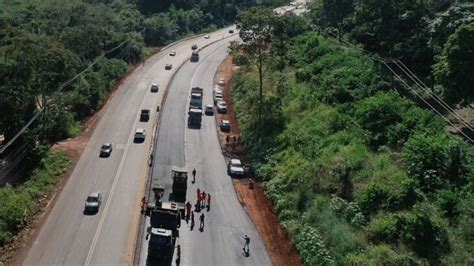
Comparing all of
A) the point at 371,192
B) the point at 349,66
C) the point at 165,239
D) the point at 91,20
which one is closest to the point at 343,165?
the point at 371,192

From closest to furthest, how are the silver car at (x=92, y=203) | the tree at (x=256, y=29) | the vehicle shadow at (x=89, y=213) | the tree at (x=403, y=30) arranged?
the vehicle shadow at (x=89, y=213), the silver car at (x=92, y=203), the tree at (x=403, y=30), the tree at (x=256, y=29)

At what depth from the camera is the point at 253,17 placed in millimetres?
71438

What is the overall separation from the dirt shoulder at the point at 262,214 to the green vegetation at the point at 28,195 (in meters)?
20.1

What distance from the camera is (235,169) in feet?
196

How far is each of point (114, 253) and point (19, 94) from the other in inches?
1053

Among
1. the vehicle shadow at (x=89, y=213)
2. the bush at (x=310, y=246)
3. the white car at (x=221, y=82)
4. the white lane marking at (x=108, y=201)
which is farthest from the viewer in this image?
the white car at (x=221, y=82)

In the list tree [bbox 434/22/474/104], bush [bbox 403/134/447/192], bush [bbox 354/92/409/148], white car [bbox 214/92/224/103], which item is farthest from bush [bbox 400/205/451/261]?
white car [bbox 214/92/224/103]

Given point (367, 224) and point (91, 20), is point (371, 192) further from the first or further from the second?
point (91, 20)

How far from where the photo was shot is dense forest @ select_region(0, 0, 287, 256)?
5550cm

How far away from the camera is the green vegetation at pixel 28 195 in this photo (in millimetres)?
45581

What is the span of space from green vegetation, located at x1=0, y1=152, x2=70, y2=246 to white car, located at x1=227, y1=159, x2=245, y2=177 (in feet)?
62.8

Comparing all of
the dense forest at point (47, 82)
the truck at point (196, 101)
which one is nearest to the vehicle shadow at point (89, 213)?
the dense forest at point (47, 82)

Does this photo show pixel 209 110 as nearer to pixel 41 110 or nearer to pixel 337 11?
pixel 41 110

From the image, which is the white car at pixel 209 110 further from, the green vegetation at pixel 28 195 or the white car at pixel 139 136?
the green vegetation at pixel 28 195
